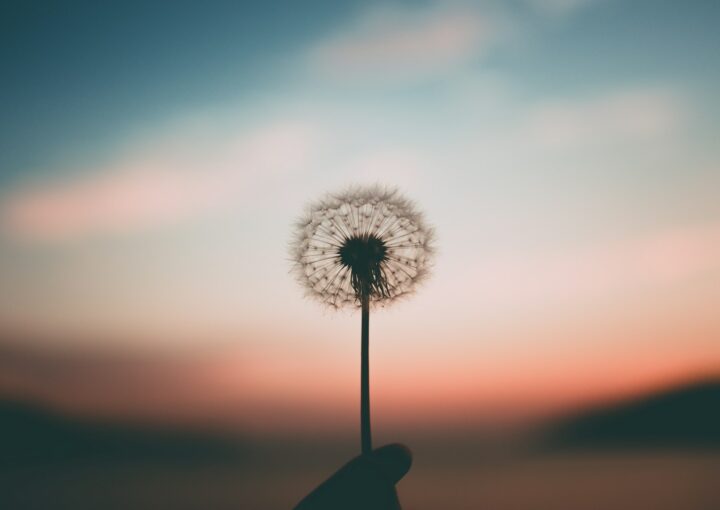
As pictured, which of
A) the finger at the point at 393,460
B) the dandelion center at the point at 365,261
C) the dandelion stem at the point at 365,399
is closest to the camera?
the dandelion stem at the point at 365,399

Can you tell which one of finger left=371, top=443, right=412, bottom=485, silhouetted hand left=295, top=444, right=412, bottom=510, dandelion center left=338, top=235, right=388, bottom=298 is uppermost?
dandelion center left=338, top=235, right=388, bottom=298

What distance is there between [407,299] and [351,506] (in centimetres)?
475

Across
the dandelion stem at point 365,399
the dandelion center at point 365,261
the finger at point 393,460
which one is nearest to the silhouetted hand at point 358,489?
the finger at point 393,460

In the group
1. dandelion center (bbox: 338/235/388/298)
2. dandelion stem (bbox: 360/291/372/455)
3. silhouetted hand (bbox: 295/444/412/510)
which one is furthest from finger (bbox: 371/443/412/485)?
dandelion center (bbox: 338/235/388/298)

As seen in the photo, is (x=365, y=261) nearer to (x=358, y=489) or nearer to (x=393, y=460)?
(x=393, y=460)

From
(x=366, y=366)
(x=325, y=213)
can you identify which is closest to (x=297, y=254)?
(x=325, y=213)

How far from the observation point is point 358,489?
10.2m

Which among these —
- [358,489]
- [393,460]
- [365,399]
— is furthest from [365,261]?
[358,489]

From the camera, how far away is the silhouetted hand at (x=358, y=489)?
10188mm

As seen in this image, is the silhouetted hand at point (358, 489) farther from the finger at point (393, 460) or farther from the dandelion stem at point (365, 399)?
the dandelion stem at point (365, 399)

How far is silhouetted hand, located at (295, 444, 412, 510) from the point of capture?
10188 millimetres

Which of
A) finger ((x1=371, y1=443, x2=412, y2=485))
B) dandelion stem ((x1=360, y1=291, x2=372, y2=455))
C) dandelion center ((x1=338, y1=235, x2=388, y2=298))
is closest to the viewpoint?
dandelion stem ((x1=360, y1=291, x2=372, y2=455))

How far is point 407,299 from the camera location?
13008mm

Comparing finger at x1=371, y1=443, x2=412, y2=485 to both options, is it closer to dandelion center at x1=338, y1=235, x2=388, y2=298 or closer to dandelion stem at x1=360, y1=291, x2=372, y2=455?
dandelion stem at x1=360, y1=291, x2=372, y2=455
